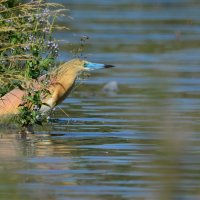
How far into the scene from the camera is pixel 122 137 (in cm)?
1220

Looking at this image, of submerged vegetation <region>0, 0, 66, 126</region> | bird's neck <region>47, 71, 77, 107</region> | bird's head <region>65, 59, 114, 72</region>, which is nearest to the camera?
submerged vegetation <region>0, 0, 66, 126</region>

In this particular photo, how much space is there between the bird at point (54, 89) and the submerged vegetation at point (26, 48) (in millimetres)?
103

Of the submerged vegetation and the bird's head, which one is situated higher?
the submerged vegetation

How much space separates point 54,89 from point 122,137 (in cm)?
144

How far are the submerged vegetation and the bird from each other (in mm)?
103

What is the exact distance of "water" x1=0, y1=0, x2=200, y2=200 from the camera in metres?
8.45

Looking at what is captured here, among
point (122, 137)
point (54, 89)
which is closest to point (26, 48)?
point (54, 89)

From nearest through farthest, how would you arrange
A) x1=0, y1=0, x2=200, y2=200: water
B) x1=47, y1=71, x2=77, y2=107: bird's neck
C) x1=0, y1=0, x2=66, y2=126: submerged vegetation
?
x1=0, y1=0, x2=200, y2=200: water, x1=0, y1=0, x2=66, y2=126: submerged vegetation, x1=47, y1=71, x2=77, y2=107: bird's neck

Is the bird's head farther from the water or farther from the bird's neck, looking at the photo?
the water

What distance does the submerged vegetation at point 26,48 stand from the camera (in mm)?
12086

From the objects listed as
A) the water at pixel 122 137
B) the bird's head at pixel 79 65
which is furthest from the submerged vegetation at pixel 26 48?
the bird's head at pixel 79 65

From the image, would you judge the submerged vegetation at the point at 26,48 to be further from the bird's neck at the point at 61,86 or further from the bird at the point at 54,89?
the bird's neck at the point at 61,86

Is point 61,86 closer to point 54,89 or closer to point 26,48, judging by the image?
point 54,89

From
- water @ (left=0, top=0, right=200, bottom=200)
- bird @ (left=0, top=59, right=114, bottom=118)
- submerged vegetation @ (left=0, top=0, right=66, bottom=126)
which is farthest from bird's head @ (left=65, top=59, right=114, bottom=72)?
submerged vegetation @ (left=0, top=0, right=66, bottom=126)
